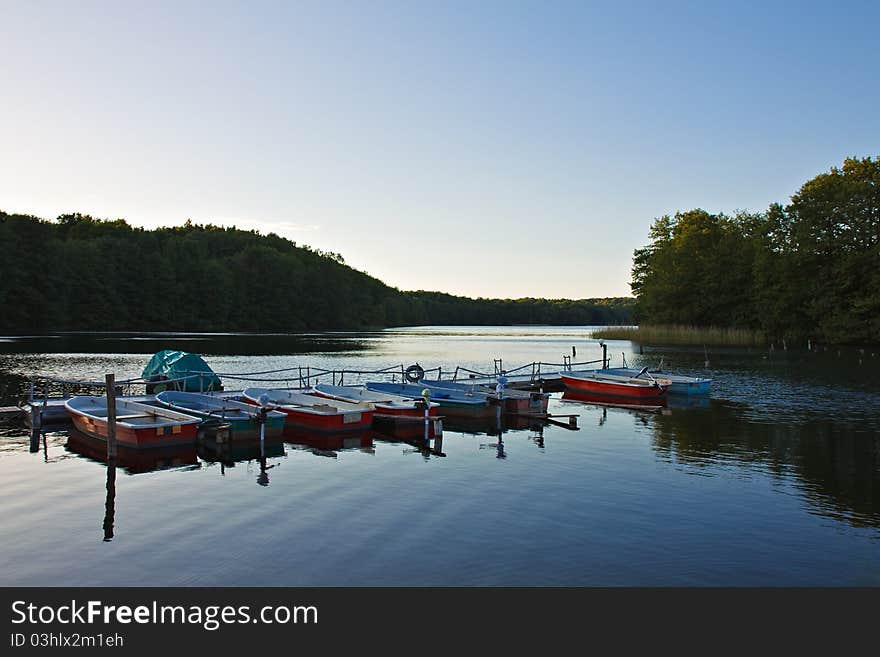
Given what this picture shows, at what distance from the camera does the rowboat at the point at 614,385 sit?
3700 cm

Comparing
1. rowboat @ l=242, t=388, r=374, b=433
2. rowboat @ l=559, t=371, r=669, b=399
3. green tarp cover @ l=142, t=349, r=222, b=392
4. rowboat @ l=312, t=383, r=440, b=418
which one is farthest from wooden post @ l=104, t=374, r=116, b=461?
rowboat @ l=559, t=371, r=669, b=399

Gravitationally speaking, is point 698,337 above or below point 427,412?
above

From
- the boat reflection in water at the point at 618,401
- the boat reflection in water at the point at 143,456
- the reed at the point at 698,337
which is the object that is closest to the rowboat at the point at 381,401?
the boat reflection in water at the point at 143,456

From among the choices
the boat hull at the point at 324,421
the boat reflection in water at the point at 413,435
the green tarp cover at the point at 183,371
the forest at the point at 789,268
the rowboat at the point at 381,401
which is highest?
the forest at the point at 789,268

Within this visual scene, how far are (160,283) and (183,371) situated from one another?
10737cm

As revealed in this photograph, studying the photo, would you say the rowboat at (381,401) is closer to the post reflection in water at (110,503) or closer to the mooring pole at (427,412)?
the mooring pole at (427,412)

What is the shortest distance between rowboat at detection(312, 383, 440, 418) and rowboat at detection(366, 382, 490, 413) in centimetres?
101

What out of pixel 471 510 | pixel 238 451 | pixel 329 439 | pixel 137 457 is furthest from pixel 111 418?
pixel 471 510

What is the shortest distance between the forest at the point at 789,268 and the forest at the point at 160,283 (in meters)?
23.2

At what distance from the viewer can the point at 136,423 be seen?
75.0ft

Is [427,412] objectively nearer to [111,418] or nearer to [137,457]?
[137,457]

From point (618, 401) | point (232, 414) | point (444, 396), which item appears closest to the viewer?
point (232, 414)

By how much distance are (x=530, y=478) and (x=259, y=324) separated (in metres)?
138

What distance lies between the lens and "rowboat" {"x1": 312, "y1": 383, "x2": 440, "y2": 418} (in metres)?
26.8
